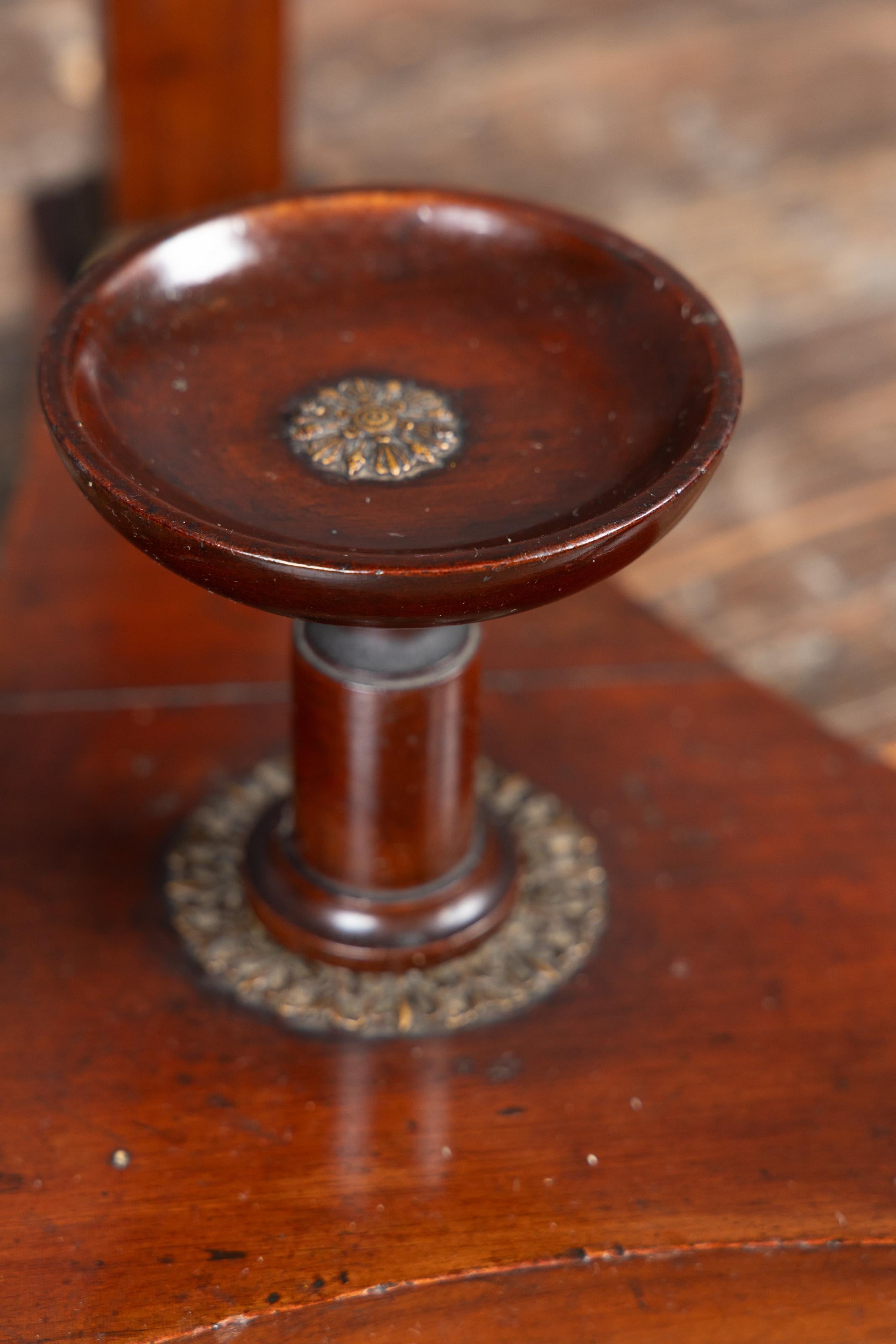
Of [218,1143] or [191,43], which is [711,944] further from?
[191,43]

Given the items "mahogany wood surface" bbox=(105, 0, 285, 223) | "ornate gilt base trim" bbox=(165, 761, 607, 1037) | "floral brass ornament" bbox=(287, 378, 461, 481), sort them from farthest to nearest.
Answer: "mahogany wood surface" bbox=(105, 0, 285, 223), "ornate gilt base trim" bbox=(165, 761, 607, 1037), "floral brass ornament" bbox=(287, 378, 461, 481)

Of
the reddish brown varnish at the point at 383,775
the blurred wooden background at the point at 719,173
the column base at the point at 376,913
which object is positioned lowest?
the blurred wooden background at the point at 719,173

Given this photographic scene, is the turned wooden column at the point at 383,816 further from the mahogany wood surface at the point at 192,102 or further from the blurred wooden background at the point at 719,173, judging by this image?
the mahogany wood surface at the point at 192,102

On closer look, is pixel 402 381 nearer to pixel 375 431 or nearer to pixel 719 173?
pixel 375 431

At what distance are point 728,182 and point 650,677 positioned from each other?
133 centimetres

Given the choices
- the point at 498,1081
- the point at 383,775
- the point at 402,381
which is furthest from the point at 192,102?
the point at 498,1081

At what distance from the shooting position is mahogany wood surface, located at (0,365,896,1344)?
1.08 metres

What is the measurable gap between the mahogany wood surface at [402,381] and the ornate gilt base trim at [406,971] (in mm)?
383

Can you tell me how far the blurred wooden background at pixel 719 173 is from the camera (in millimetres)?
1977

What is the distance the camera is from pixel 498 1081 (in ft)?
3.94

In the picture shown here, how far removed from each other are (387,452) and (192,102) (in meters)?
0.97

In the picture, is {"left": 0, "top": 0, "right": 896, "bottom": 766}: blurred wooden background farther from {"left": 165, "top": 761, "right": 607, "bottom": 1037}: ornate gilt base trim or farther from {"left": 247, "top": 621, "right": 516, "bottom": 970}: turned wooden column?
{"left": 247, "top": 621, "right": 516, "bottom": 970}: turned wooden column

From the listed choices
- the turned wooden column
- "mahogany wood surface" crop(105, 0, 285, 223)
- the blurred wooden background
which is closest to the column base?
the turned wooden column

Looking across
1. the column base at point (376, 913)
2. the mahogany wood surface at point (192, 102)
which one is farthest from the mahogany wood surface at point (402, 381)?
the mahogany wood surface at point (192, 102)
